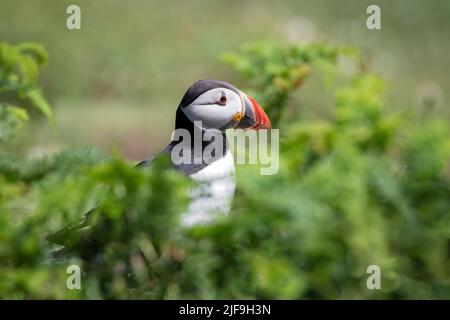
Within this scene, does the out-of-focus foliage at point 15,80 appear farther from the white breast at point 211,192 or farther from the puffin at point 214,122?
the white breast at point 211,192

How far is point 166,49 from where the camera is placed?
22.8 feet

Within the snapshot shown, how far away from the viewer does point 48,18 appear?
6.64 m

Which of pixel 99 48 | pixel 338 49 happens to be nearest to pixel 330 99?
pixel 99 48

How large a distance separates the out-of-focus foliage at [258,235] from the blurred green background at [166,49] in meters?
2.79

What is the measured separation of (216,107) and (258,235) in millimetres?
555

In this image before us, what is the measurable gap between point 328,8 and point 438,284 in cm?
528

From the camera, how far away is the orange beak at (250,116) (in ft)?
9.86

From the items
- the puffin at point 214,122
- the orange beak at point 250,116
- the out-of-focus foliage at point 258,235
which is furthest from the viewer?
the orange beak at point 250,116

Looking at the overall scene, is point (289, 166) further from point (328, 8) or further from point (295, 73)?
point (328, 8)

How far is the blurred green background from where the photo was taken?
5.99 m

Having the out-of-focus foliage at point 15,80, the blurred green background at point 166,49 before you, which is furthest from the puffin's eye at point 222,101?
the blurred green background at point 166,49

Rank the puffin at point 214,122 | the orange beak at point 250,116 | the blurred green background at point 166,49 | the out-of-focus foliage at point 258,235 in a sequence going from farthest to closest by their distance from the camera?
the blurred green background at point 166,49
the orange beak at point 250,116
the puffin at point 214,122
the out-of-focus foliage at point 258,235

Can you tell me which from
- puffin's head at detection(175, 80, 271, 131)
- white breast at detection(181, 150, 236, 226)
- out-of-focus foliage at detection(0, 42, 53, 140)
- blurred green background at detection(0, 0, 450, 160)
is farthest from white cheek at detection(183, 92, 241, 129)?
blurred green background at detection(0, 0, 450, 160)

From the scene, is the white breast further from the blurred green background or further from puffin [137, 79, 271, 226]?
the blurred green background
